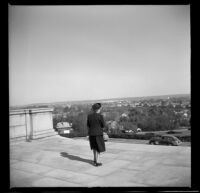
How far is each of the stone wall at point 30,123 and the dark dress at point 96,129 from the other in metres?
3.64

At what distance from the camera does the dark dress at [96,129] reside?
5590 millimetres

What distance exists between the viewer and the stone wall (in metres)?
8.37

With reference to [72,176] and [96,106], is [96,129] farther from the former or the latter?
[72,176]

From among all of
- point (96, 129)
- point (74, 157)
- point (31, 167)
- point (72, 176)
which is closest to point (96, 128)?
point (96, 129)

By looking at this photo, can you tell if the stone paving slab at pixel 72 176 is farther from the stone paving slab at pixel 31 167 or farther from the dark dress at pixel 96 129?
the dark dress at pixel 96 129

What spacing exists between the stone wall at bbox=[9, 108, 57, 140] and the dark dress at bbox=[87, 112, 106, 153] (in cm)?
364

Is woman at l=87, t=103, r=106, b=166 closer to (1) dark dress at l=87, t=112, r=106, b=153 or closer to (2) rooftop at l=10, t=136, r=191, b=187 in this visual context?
(1) dark dress at l=87, t=112, r=106, b=153

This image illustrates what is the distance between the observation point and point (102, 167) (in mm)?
5582

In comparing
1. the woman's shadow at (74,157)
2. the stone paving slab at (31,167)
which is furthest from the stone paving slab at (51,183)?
the woman's shadow at (74,157)

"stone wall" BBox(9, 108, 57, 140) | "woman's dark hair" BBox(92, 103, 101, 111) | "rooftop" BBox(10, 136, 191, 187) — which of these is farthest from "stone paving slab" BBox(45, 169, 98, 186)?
"stone wall" BBox(9, 108, 57, 140)

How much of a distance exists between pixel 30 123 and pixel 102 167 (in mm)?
4144
